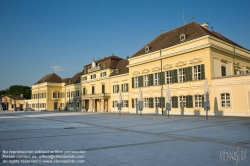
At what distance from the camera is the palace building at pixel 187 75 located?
80.8 feet

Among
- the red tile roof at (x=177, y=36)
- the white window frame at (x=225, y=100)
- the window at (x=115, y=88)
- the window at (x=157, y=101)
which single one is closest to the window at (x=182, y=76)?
the red tile roof at (x=177, y=36)

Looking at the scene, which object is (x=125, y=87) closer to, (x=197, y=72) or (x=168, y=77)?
(x=168, y=77)

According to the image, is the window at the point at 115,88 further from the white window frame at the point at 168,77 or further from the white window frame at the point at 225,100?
the white window frame at the point at 225,100

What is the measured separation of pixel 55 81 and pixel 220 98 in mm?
60528

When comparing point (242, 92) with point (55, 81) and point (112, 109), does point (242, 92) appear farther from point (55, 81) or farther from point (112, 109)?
point (55, 81)

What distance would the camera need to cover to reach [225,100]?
24781 mm

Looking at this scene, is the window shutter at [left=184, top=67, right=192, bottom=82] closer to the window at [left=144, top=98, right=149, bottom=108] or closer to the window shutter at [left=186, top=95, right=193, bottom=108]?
the window shutter at [left=186, top=95, right=193, bottom=108]

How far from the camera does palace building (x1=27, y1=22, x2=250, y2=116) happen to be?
24.6m

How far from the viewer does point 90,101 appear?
171 ft

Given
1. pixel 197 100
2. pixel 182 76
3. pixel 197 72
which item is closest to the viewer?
pixel 197 100

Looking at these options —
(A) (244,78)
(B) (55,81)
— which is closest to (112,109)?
(A) (244,78)

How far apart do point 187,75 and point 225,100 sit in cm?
590

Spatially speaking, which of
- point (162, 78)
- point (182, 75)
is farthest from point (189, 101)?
point (162, 78)

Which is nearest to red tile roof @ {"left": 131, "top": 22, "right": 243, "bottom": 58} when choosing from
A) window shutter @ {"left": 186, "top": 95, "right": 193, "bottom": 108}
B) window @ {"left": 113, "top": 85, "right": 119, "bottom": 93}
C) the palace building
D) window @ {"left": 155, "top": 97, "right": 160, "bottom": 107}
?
the palace building
